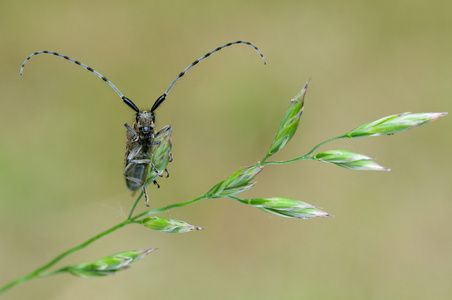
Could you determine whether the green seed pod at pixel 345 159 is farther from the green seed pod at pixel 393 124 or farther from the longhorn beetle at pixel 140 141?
the longhorn beetle at pixel 140 141

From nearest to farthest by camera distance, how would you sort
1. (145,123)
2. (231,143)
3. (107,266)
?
(107,266), (145,123), (231,143)

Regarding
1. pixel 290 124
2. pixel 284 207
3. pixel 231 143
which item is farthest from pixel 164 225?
pixel 231 143

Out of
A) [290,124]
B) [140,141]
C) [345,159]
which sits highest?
[140,141]

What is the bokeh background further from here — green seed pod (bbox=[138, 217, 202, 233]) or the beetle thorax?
green seed pod (bbox=[138, 217, 202, 233])

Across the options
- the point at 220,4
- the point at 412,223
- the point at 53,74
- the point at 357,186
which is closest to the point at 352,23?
the point at 220,4

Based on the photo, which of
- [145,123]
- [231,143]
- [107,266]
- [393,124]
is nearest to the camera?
[107,266]

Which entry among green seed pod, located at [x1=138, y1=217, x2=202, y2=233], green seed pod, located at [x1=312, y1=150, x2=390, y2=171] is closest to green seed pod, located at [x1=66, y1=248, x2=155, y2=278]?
green seed pod, located at [x1=138, y1=217, x2=202, y2=233]

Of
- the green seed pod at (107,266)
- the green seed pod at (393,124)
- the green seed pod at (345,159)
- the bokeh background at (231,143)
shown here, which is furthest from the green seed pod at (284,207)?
the bokeh background at (231,143)

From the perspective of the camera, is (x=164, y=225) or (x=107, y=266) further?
(x=164, y=225)

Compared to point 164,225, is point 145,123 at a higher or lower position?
higher

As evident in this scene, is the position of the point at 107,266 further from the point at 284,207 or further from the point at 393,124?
the point at 393,124
